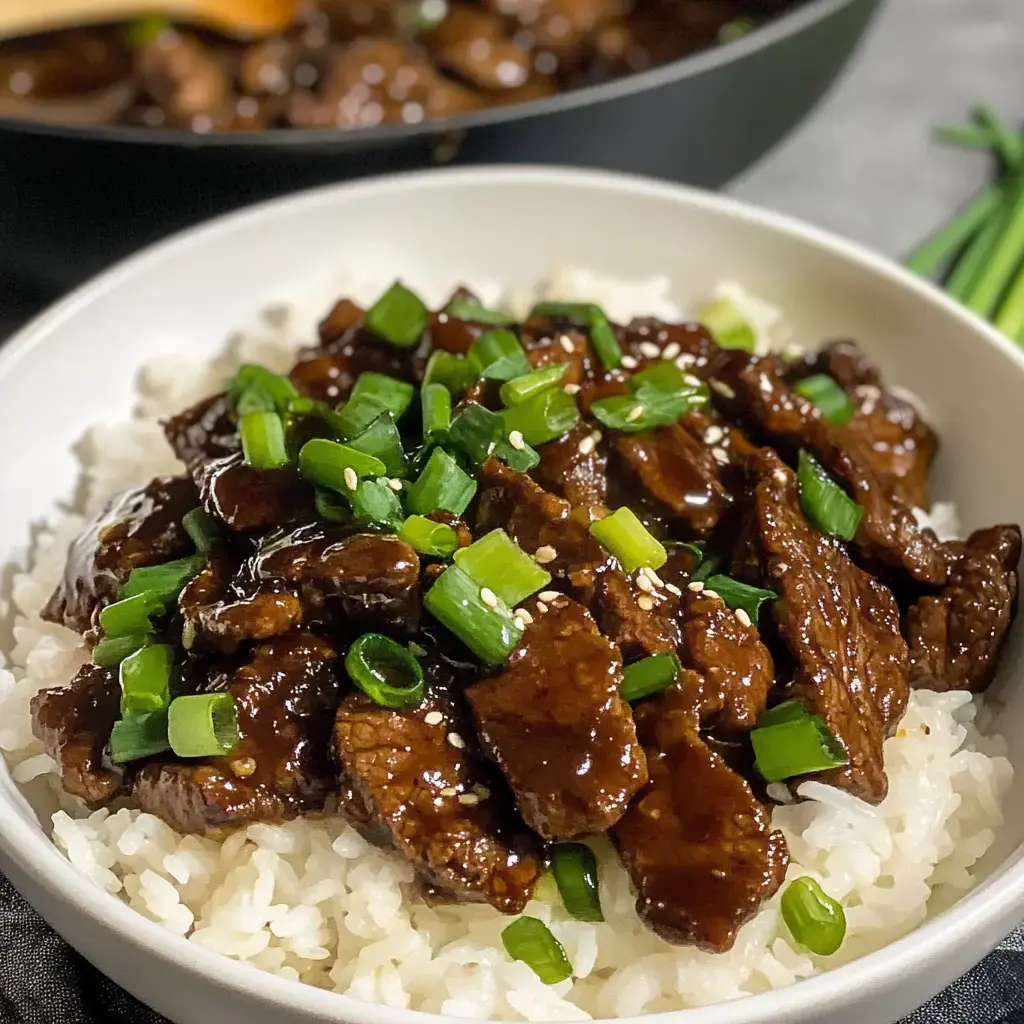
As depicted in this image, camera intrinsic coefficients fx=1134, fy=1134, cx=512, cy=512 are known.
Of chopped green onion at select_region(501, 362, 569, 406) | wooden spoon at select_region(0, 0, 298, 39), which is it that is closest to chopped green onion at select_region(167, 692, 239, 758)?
chopped green onion at select_region(501, 362, 569, 406)

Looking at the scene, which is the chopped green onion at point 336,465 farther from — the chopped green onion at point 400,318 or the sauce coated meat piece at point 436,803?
the chopped green onion at point 400,318

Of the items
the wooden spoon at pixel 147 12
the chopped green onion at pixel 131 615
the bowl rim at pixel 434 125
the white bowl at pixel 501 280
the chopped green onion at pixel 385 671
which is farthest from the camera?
the wooden spoon at pixel 147 12

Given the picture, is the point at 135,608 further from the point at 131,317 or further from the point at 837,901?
the point at 837,901

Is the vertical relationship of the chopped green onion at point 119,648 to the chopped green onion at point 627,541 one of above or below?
below

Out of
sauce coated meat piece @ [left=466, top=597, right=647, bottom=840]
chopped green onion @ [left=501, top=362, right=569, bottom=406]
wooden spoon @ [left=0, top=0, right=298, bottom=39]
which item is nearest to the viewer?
sauce coated meat piece @ [left=466, top=597, right=647, bottom=840]

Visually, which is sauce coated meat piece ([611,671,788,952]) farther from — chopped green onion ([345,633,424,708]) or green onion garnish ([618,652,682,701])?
chopped green onion ([345,633,424,708])

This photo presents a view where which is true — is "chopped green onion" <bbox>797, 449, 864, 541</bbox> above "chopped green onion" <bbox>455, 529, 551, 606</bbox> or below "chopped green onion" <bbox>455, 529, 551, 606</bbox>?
above

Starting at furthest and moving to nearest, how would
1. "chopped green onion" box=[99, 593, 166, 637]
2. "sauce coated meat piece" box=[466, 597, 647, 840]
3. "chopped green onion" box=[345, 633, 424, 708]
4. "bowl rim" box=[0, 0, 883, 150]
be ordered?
1. "bowl rim" box=[0, 0, 883, 150]
2. "chopped green onion" box=[99, 593, 166, 637]
3. "chopped green onion" box=[345, 633, 424, 708]
4. "sauce coated meat piece" box=[466, 597, 647, 840]

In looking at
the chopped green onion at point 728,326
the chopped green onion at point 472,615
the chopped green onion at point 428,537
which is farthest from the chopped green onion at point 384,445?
the chopped green onion at point 728,326
